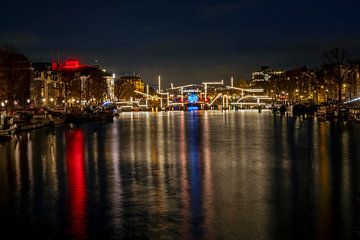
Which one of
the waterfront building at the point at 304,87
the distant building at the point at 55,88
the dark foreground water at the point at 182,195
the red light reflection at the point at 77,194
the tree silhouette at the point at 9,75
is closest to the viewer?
the dark foreground water at the point at 182,195

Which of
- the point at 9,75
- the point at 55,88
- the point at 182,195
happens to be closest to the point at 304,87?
the point at 55,88

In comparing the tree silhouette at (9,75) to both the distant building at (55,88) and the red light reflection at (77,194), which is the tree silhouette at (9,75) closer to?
→ the distant building at (55,88)

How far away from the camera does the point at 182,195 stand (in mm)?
17484

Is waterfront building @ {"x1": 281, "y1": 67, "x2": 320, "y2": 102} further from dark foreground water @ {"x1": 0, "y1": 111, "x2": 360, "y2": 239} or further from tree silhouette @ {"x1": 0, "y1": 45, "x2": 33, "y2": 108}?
dark foreground water @ {"x1": 0, "y1": 111, "x2": 360, "y2": 239}

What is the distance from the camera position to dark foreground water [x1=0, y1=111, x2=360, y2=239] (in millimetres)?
13328

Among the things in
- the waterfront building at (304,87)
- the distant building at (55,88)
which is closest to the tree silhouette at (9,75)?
the distant building at (55,88)

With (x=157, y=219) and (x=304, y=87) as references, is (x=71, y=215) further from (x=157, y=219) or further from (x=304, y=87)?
(x=304, y=87)

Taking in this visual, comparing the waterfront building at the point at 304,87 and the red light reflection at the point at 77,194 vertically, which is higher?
the waterfront building at the point at 304,87

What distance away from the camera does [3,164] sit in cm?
2694

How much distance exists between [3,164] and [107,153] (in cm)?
667

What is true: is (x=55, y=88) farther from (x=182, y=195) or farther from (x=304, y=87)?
(x=182, y=195)

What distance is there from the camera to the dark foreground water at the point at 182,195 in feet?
43.7

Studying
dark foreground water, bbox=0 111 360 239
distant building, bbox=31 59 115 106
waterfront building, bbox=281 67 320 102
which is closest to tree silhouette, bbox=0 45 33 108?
distant building, bbox=31 59 115 106

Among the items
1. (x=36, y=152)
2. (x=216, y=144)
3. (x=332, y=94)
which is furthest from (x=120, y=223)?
(x=332, y=94)
